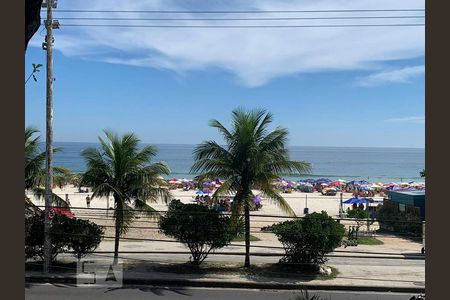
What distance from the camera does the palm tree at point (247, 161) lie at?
16.0 m

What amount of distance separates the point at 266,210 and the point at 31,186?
90.9 ft

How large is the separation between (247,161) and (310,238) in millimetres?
3359

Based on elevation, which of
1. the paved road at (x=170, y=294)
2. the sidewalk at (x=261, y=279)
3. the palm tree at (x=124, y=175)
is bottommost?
the paved road at (x=170, y=294)

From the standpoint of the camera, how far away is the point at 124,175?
17.1 m

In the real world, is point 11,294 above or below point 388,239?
above

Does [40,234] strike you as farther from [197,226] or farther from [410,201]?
[410,201]

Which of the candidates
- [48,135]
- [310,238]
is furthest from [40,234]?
[310,238]

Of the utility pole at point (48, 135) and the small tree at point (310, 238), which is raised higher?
the utility pole at point (48, 135)

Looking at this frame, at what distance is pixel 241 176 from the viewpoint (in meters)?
16.4

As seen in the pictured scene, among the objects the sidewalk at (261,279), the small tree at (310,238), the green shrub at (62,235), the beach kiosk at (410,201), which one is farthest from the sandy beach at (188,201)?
the green shrub at (62,235)

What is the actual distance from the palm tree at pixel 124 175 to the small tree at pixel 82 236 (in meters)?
1.05

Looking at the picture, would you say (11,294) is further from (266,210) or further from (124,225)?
(266,210)

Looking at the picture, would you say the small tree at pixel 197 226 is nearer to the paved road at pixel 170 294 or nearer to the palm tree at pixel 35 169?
the paved road at pixel 170 294

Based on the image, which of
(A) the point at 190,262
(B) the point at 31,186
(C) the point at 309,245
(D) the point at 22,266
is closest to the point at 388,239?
(C) the point at 309,245
